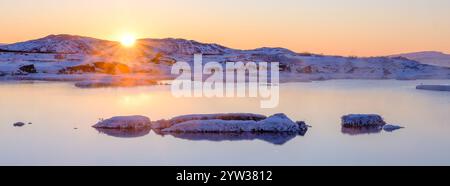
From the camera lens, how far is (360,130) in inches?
489

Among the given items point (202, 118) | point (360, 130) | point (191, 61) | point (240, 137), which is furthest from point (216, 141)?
point (191, 61)

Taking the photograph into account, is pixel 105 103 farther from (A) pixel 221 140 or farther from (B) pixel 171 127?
(A) pixel 221 140

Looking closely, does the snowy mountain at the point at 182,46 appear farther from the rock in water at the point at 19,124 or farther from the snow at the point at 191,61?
the rock in water at the point at 19,124

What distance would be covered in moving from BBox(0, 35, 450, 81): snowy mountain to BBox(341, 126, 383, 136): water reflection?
77.0 ft

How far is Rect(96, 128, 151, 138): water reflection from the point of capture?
11.6m

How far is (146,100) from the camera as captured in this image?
19672mm

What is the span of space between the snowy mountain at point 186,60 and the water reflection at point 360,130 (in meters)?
23.5

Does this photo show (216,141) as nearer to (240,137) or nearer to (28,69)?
(240,137)

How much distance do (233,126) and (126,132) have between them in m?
2.19

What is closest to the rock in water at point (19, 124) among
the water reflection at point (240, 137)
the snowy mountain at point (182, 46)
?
the water reflection at point (240, 137)

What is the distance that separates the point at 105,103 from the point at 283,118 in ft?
26.9

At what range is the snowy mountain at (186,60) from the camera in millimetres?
41406
